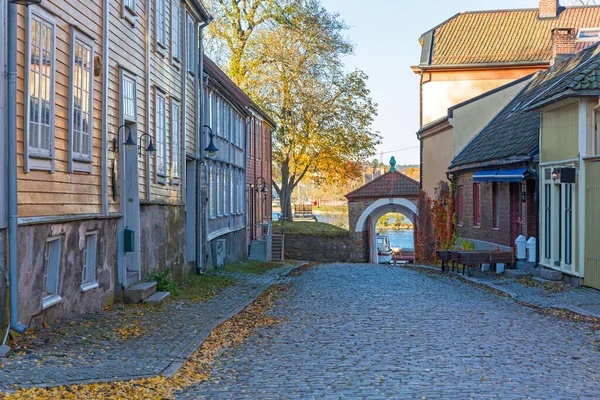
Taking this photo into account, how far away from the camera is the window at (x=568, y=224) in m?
18.4

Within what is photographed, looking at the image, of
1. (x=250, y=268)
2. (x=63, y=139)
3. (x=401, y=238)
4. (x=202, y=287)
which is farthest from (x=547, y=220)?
(x=401, y=238)

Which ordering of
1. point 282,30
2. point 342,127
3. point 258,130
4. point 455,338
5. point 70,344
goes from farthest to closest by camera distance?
point 342,127 → point 282,30 → point 258,130 → point 455,338 → point 70,344

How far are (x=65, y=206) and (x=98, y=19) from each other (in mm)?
3407

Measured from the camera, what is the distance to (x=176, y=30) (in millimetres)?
19922

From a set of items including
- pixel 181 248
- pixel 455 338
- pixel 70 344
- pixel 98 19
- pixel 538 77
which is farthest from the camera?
pixel 538 77

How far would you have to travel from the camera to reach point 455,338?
1127 cm

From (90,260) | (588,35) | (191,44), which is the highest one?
(588,35)

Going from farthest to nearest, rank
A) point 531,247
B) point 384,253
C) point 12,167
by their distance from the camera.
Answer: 1. point 384,253
2. point 531,247
3. point 12,167

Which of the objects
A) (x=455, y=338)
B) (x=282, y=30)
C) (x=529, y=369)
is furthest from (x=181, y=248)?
(x=282, y=30)

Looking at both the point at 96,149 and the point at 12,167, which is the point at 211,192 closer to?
the point at 96,149

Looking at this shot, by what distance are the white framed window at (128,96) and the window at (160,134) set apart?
71.1 inches

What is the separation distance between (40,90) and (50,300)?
2603 mm

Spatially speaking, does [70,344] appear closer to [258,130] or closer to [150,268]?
[150,268]

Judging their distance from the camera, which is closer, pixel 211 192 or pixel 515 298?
pixel 515 298
